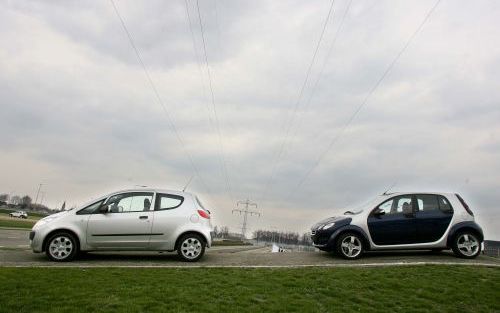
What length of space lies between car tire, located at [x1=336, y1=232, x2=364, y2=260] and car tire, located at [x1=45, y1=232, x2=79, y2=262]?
6309 mm

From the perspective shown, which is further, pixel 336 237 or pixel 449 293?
pixel 336 237

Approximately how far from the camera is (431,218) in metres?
11.2

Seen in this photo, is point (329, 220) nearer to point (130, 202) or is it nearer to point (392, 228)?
point (392, 228)

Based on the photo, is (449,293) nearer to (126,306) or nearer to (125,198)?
(126,306)

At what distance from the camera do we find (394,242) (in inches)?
441

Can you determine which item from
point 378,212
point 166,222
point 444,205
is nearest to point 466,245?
point 444,205

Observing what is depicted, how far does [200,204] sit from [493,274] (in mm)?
6751

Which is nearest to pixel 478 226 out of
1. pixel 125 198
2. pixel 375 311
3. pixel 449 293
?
pixel 449 293

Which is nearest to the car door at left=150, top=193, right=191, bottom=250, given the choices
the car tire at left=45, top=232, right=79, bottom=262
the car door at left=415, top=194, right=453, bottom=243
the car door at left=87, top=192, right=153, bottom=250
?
the car door at left=87, top=192, right=153, bottom=250

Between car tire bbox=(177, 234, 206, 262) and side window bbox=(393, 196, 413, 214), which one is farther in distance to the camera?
side window bbox=(393, 196, 413, 214)

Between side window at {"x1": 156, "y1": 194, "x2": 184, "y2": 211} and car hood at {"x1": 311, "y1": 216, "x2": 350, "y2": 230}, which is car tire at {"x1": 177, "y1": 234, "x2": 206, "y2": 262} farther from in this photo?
car hood at {"x1": 311, "y1": 216, "x2": 350, "y2": 230}

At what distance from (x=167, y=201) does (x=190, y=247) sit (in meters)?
1.24

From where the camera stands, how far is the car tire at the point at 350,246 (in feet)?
36.8

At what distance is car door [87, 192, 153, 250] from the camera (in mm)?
10297
